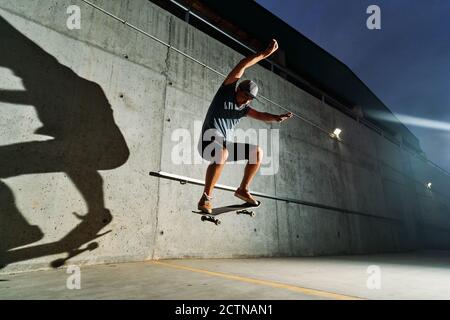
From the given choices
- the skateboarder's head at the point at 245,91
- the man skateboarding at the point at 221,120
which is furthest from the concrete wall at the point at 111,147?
the skateboarder's head at the point at 245,91

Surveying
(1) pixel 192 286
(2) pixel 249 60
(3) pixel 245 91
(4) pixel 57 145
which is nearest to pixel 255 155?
(3) pixel 245 91

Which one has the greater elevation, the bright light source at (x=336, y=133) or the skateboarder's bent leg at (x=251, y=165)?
the bright light source at (x=336, y=133)

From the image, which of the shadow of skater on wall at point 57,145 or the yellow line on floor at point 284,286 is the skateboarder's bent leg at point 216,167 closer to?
the yellow line on floor at point 284,286

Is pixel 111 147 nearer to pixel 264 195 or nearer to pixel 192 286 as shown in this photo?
pixel 192 286

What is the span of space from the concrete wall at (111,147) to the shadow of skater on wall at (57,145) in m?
0.01

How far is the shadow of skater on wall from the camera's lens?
3357mm

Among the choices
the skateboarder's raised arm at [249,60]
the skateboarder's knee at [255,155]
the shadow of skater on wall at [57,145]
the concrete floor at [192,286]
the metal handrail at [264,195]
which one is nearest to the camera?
the concrete floor at [192,286]

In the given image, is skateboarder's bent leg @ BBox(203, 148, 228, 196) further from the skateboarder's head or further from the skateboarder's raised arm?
the skateboarder's raised arm

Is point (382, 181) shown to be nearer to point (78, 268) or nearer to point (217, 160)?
point (217, 160)

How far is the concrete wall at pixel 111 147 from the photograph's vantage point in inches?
139

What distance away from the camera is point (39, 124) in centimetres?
370

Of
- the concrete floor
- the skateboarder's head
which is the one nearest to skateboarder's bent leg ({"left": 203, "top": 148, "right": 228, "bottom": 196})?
the skateboarder's head

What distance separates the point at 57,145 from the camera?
382 cm
